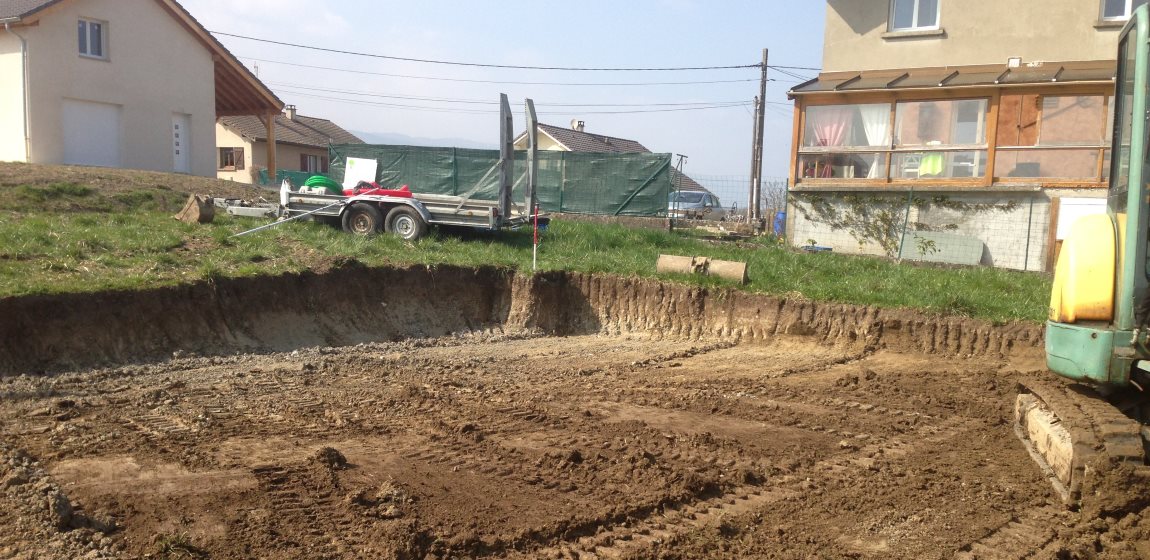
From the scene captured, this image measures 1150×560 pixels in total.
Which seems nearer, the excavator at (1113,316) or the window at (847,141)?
the excavator at (1113,316)

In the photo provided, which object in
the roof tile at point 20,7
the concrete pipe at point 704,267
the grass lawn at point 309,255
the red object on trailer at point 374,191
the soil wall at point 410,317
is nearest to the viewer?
the soil wall at point 410,317

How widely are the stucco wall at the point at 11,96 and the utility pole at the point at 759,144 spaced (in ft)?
68.2

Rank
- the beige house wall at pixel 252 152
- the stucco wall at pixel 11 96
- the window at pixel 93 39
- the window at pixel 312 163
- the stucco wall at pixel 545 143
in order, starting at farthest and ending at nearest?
the window at pixel 312 163 < the stucco wall at pixel 545 143 < the beige house wall at pixel 252 152 < the window at pixel 93 39 < the stucco wall at pixel 11 96

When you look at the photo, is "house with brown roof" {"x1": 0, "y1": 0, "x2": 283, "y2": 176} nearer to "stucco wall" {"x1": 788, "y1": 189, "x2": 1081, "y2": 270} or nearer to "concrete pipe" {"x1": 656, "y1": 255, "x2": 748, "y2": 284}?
"concrete pipe" {"x1": 656, "y1": 255, "x2": 748, "y2": 284}

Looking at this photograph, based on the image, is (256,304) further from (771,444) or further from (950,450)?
(950,450)

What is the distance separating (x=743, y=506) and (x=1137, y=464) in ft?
7.67

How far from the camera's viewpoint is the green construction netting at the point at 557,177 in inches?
907

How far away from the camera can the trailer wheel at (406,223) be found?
50.6ft

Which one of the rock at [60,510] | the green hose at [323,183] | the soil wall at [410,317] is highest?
the green hose at [323,183]

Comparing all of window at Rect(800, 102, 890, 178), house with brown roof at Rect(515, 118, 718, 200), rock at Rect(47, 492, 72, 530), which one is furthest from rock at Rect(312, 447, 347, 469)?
house with brown roof at Rect(515, 118, 718, 200)

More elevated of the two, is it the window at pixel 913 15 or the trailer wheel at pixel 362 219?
the window at pixel 913 15

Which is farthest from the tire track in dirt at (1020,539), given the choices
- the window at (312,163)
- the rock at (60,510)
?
the window at (312,163)

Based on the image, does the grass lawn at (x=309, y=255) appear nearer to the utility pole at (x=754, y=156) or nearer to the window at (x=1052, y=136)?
the window at (x=1052, y=136)

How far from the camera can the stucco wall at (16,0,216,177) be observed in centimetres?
2147
